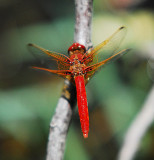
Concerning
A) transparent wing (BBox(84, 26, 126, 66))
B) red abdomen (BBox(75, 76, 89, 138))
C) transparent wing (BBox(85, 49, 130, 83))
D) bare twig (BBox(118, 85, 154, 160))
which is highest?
transparent wing (BBox(84, 26, 126, 66))

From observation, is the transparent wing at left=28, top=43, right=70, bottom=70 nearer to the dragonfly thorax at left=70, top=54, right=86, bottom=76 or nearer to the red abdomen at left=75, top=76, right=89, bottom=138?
the dragonfly thorax at left=70, top=54, right=86, bottom=76

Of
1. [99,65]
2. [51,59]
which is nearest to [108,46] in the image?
[99,65]

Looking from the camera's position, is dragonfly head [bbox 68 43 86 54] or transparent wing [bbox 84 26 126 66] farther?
transparent wing [bbox 84 26 126 66]

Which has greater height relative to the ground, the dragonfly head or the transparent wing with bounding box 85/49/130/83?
the dragonfly head

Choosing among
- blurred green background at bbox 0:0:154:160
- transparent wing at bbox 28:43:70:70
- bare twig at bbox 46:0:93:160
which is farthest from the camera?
blurred green background at bbox 0:0:154:160

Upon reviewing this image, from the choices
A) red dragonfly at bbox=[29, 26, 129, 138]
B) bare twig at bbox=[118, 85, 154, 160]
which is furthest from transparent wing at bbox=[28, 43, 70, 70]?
bare twig at bbox=[118, 85, 154, 160]

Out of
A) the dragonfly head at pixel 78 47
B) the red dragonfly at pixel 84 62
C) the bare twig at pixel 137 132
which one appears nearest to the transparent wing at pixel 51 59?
the red dragonfly at pixel 84 62

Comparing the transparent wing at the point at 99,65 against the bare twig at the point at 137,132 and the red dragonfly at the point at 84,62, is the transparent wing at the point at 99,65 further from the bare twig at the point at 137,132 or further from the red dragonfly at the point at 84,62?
the bare twig at the point at 137,132
